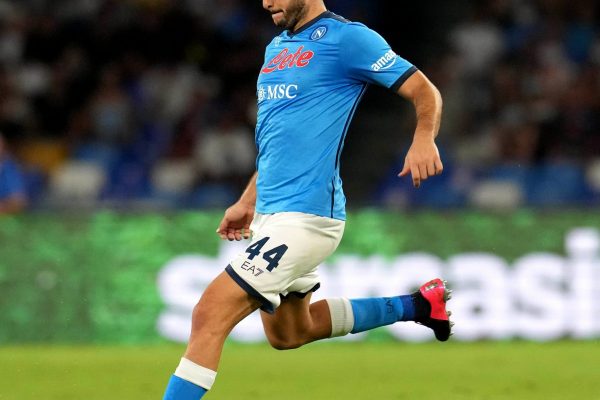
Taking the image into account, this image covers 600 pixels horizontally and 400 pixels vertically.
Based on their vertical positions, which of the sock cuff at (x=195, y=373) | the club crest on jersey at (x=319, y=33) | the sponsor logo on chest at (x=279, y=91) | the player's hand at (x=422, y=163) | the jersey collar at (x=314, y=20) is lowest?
the sock cuff at (x=195, y=373)

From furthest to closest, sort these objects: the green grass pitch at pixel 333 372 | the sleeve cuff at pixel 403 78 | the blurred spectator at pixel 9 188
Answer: the blurred spectator at pixel 9 188 → the green grass pitch at pixel 333 372 → the sleeve cuff at pixel 403 78

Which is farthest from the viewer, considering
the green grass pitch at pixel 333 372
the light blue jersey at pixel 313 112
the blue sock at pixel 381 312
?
the green grass pitch at pixel 333 372

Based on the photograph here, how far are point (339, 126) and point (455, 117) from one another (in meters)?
8.47

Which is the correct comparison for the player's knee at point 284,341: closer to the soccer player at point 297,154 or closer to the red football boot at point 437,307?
the soccer player at point 297,154

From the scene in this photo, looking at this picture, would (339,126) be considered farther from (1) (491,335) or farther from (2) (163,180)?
(2) (163,180)

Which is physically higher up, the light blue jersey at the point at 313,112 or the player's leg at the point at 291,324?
the light blue jersey at the point at 313,112

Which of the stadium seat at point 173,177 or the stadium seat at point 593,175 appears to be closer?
the stadium seat at point 593,175

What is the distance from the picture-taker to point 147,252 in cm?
1142

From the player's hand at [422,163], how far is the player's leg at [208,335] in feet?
3.13

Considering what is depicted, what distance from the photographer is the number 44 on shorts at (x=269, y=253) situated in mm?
5766

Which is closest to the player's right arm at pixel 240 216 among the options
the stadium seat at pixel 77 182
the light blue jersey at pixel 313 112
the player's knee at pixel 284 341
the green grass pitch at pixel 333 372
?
the light blue jersey at pixel 313 112

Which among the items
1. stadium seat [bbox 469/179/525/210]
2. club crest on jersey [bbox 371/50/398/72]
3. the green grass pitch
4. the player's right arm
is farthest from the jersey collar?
stadium seat [bbox 469/179/525/210]

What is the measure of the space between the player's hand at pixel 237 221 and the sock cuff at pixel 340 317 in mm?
597

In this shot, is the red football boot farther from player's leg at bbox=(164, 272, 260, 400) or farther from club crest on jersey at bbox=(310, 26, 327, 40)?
club crest on jersey at bbox=(310, 26, 327, 40)
